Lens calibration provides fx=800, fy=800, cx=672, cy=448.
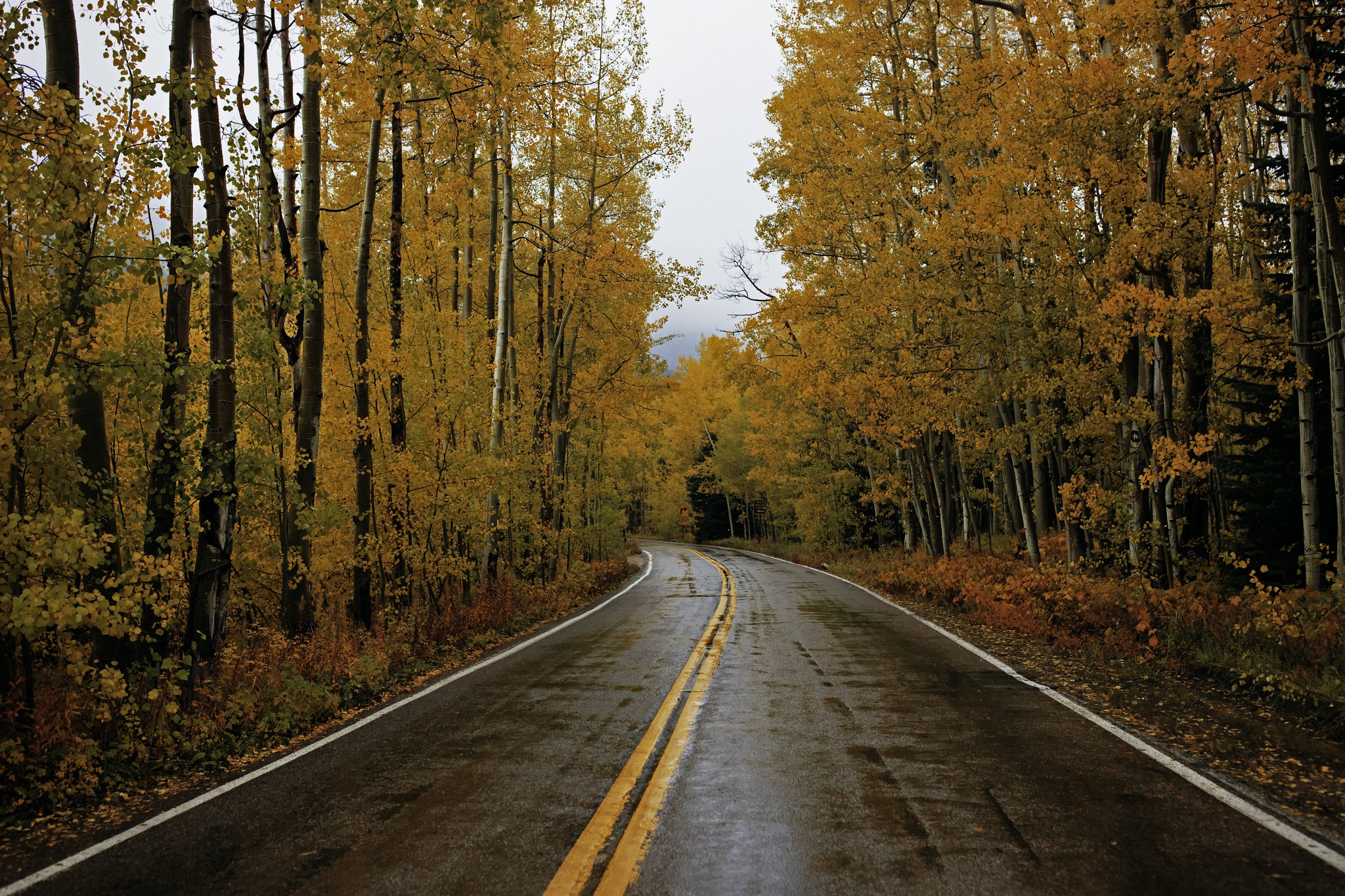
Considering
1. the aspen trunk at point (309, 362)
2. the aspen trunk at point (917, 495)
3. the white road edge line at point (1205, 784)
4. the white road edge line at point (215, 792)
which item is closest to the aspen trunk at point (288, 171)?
the aspen trunk at point (309, 362)

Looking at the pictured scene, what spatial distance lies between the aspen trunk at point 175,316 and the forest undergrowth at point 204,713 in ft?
3.96

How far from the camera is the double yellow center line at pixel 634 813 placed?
3.65 m

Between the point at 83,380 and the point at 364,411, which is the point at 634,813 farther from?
the point at 364,411

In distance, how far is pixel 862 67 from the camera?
54.3 feet

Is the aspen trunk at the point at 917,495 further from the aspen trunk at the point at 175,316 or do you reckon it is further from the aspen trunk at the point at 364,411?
the aspen trunk at the point at 175,316

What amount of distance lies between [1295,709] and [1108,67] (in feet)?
25.7

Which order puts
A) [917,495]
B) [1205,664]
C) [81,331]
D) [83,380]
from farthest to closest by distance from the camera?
[917,495]
[1205,664]
[81,331]
[83,380]

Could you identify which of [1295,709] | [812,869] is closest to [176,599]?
[812,869]

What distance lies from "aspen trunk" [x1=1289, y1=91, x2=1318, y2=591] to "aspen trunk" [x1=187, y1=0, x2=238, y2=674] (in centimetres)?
1081

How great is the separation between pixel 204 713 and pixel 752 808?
4.65 metres

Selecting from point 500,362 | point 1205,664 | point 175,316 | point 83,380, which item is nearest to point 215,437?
point 175,316

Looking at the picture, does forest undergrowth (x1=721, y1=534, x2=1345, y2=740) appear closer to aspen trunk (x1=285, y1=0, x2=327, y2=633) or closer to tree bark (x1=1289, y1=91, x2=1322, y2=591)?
tree bark (x1=1289, y1=91, x2=1322, y2=591)

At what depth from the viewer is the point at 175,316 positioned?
675 cm

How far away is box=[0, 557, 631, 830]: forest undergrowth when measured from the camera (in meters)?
5.09
